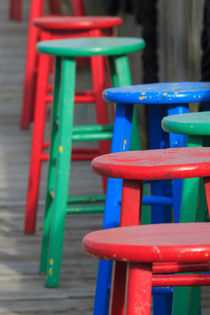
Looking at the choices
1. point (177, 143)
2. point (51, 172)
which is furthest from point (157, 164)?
point (51, 172)

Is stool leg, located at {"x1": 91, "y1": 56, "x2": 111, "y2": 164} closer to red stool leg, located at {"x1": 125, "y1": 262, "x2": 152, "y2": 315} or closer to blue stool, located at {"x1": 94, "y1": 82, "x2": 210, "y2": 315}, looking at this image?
blue stool, located at {"x1": 94, "y1": 82, "x2": 210, "y2": 315}

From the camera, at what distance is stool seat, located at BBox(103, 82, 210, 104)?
7.13 ft

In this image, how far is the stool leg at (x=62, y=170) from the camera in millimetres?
2982

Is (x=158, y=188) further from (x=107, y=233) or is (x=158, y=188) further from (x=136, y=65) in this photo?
(x=136, y=65)

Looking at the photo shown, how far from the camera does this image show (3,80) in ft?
22.9

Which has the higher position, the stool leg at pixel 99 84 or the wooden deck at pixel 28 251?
the stool leg at pixel 99 84

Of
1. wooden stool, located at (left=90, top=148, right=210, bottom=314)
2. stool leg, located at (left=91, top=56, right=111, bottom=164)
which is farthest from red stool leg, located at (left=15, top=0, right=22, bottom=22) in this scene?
wooden stool, located at (left=90, top=148, right=210, bottom=314)

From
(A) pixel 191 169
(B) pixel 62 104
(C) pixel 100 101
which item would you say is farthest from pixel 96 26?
(A) pixel 191 169

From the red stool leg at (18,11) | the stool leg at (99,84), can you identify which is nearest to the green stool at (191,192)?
the stool leg at (99,84)

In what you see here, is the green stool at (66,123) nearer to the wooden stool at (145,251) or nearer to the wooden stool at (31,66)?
the wooden stool at (145,251)

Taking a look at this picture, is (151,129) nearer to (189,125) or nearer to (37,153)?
(189,125)

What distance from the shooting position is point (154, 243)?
4.48ft

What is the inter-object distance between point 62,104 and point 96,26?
2.27 feet

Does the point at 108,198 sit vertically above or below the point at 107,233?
below
